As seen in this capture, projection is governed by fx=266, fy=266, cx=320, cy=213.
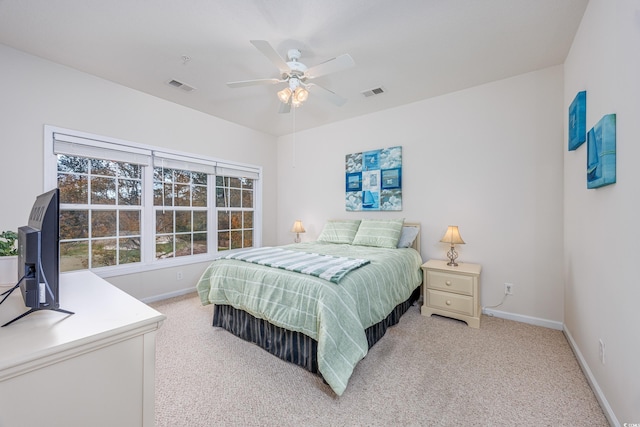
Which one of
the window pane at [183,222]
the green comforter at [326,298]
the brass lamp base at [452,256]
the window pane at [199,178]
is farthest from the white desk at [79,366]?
the window pane at [199,178]

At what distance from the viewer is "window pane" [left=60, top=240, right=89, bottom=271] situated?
2941mm

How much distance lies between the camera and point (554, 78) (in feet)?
8.96

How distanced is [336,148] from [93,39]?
122 inches

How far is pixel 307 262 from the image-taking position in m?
2.45

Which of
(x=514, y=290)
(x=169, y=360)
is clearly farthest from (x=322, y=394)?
(x=514, y=290)

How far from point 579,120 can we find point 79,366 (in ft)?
10.7

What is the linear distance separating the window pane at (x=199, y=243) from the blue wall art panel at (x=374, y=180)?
2300 mm

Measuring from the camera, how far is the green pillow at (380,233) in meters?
3.38

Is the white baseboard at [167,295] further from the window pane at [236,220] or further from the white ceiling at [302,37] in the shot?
the white ceiling at [302,37]

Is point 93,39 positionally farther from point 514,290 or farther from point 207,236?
point 514,290

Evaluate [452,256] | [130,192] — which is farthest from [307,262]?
[130,192]

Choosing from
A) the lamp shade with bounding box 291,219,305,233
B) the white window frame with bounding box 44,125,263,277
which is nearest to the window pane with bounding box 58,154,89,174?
the white window frame with bounding box 44,125,263,277

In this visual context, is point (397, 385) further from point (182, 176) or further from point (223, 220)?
point (182, 176)

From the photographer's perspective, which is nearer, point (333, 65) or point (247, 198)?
point (333, 65)
